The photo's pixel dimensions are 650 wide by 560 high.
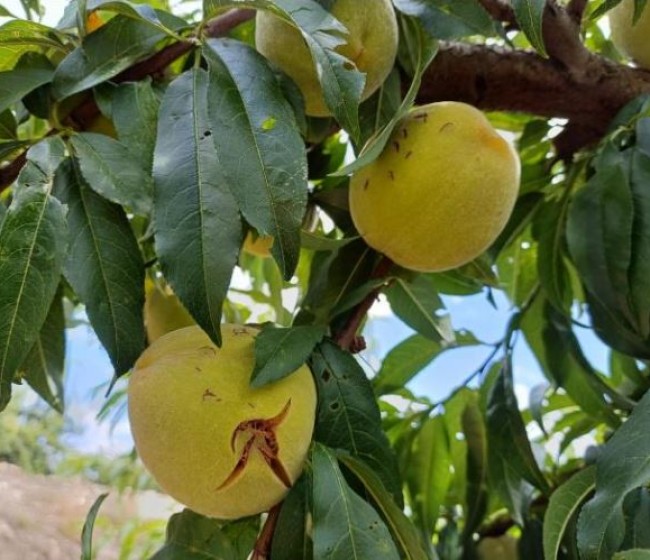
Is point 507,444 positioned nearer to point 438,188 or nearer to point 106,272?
point 438,188

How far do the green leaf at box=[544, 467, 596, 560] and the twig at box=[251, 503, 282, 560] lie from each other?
137 mm

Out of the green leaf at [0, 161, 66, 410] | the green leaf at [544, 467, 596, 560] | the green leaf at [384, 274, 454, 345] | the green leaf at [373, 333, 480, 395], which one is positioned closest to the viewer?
the green leaf at [0, 161, 66, 410]

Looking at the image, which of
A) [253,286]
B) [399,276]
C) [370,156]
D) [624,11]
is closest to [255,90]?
[370,156]

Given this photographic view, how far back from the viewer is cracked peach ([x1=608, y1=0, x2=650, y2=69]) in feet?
1.78

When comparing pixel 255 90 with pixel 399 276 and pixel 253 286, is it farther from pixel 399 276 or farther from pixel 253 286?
pixel 253 286

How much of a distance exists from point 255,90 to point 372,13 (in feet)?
0.29

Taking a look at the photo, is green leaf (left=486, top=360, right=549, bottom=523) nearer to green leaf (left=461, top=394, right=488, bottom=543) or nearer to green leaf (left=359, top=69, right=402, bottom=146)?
green leaf (left=461, top=394, right=488, bottom=543)

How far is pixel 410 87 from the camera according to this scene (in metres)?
0.45

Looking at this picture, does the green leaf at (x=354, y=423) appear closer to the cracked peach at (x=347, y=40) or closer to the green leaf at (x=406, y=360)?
the cracked peach at (x=347, y=40)

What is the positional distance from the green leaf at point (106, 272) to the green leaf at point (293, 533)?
0.10 metres

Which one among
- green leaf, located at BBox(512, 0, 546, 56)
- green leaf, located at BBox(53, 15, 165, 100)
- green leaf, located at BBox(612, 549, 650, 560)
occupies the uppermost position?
green leaf, located at BBox(512, 0, 546, 56)

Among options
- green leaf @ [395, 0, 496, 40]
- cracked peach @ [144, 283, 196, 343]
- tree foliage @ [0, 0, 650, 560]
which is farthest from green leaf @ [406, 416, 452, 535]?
green leaf @ [395, 0, 496, 40]

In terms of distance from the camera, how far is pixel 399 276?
523mm

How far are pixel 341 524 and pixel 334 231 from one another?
0.27 meters
